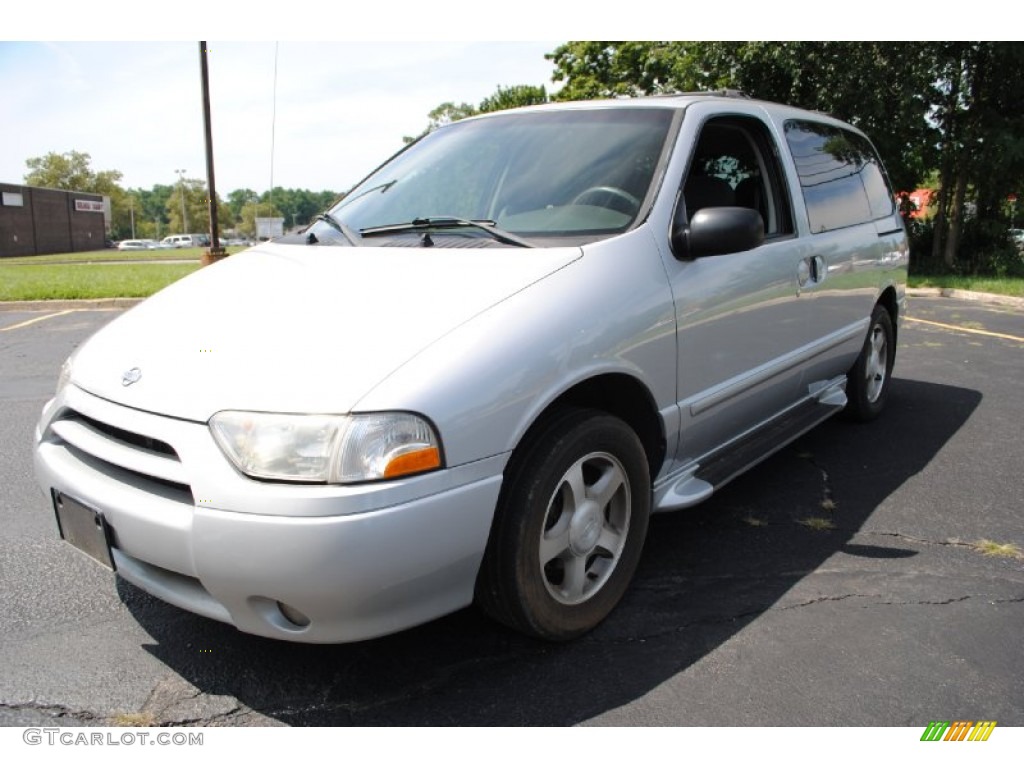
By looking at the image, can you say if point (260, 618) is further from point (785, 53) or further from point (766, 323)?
point (785, 53)

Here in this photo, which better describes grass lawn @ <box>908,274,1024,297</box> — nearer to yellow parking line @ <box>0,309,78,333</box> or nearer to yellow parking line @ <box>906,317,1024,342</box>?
yellow parking line @ <box>906,317,1024,342</box>

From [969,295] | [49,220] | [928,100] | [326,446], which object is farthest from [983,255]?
[49,220]

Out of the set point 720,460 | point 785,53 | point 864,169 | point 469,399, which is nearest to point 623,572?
point 720,460

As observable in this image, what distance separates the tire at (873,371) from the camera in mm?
4734

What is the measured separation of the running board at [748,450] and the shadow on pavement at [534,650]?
1.03 ft

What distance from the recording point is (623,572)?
2674 millimetres

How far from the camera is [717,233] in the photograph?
8.95ft

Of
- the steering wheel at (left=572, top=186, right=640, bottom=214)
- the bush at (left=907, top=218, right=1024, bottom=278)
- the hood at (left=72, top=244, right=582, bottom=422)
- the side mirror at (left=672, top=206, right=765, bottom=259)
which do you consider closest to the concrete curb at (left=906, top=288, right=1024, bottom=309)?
the bush at (left=907, top=218, right=1024, bottom=278)

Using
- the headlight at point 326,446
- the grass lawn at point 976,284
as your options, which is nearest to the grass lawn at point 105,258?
the grass lawn at point 976,284

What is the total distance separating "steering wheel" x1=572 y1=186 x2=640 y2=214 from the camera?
2.84m

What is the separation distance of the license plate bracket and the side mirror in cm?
201

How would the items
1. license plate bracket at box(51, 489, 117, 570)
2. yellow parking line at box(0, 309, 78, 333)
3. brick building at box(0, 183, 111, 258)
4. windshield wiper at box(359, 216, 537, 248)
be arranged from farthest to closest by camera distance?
brick building at box(0, 183, 111, 258) < yellow parking line at box(0, 309, 78, 333) < windshield wiper at box(359, 216, 537, 248) < license plate bracket at box(51, 489, 117, 570)

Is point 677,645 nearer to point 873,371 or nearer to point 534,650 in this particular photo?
point 534,650

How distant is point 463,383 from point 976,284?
13621 mm
